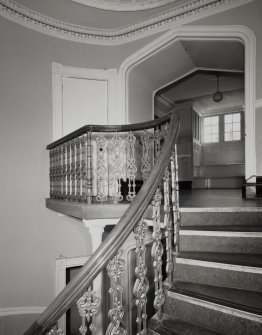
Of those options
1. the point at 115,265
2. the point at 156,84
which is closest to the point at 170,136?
the point at 115,265

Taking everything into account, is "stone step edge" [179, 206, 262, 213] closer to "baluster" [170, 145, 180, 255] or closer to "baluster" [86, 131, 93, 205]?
"baluster" [170, 145, 180, 255]

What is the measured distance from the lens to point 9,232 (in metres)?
4.73

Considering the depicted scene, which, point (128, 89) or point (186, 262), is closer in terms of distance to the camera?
point (186, 262)

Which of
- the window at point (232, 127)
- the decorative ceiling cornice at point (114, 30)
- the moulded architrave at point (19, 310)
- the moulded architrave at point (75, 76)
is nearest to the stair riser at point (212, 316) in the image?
the moulded architrave at point (19, 310)

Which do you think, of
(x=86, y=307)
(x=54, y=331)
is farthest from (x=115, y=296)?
(x=54, y=331)

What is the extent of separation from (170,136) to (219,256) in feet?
3.47

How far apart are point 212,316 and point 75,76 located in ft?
15.8

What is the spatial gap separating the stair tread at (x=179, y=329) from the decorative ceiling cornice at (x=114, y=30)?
480cm

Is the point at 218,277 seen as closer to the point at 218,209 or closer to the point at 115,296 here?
the point at 218,209

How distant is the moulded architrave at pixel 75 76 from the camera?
Result: 17.0 ft

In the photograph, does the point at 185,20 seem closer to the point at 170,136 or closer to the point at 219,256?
the point at 170,136

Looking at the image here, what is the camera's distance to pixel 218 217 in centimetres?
256

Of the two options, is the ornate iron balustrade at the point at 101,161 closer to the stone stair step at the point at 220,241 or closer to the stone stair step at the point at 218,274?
the stone stair step at the point at 220,241

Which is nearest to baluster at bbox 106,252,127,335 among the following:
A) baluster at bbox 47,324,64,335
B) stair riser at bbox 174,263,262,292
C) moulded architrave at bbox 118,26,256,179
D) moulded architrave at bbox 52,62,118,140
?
baluster at bbox 47,324,64,335
